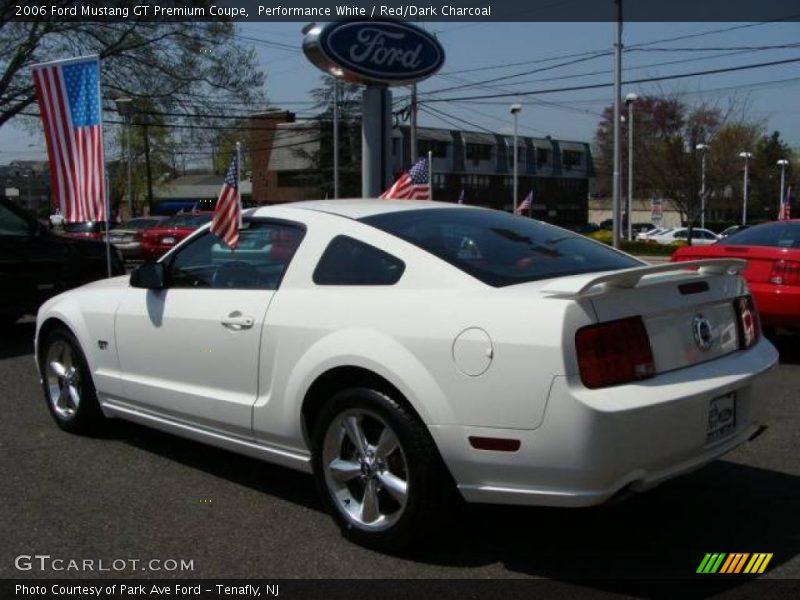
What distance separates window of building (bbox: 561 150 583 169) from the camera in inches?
3462

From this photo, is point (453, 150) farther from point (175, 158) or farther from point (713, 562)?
point (713, 562)

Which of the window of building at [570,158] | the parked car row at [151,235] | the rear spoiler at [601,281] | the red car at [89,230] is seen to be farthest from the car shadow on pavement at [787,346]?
the window of building at [570,158]

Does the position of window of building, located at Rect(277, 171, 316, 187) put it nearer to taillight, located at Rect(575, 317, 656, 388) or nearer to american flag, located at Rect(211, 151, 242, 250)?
american flag, located at Rect(211, 151, 242, 250)

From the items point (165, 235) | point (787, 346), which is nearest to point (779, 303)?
point (787, 346)

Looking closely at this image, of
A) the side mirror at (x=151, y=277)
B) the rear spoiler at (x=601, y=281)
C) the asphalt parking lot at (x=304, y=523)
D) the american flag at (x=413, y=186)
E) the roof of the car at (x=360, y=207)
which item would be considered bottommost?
the asphalt parking lot at (x=304, y=523)

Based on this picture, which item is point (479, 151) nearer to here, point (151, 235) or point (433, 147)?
point (433, 147)

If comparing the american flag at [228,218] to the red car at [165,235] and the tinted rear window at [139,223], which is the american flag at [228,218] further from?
the tinted rear window at [139,223]

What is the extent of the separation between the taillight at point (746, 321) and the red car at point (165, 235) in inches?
766

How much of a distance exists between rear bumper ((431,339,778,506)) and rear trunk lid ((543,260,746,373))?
0.39 feet

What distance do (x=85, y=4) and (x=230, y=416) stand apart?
25.6m

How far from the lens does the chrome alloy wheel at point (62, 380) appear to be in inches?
217

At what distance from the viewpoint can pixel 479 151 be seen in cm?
7894

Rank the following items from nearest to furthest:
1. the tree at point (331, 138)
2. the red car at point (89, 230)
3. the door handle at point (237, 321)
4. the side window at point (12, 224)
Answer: the door handle at point (237, 321) < the side window at point (12, 224) < the red car at point (89, 230) < the tree at point (331, 138)

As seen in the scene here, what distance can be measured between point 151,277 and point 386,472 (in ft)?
6.25
